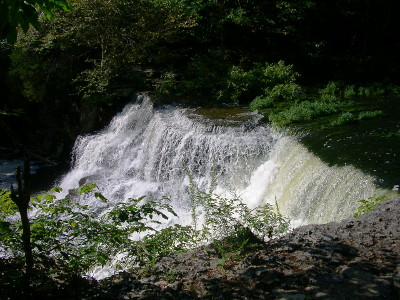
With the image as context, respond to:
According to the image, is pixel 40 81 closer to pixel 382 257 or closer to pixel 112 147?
pixel 112 147

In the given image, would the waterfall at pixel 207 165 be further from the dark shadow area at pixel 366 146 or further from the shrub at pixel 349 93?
the shrub at pixel 349 93

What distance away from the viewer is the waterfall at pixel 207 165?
6988 millimetres

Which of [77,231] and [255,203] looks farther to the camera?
[255,203]

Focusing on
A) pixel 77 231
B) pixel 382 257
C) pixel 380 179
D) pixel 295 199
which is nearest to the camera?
pixel 77 231

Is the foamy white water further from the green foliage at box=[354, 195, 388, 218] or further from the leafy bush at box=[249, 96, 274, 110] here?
the leafy bush at box=[249, 96, 274, 110]

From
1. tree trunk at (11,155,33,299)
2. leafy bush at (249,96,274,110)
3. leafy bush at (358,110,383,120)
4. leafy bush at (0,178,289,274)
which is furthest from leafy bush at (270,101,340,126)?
tree trunk at (11,155,33,299)

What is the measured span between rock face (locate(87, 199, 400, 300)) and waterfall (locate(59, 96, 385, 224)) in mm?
2348

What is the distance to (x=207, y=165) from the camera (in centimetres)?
952

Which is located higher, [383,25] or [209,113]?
[383,25]

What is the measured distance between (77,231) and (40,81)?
12482mm

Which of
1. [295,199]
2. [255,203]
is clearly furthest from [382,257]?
[255,203]

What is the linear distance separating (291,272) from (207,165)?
620 centimetres

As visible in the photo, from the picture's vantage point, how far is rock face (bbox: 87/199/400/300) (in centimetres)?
308

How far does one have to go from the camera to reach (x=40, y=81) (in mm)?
14203
